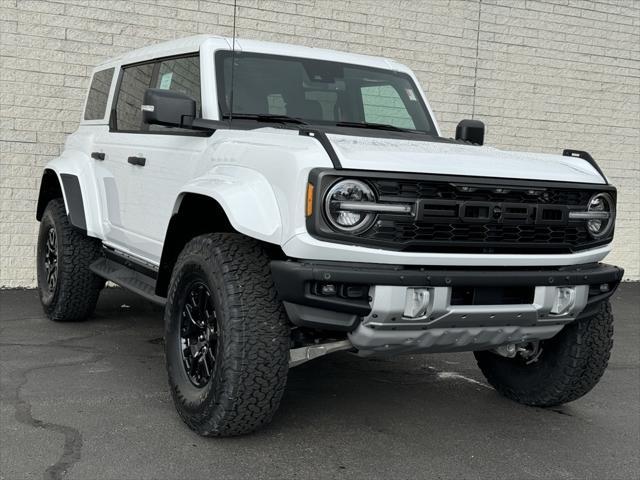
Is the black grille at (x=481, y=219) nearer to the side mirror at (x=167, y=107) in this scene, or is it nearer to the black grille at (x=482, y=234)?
the black grille at (x=482, y=234)

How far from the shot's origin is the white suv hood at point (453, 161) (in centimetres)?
323

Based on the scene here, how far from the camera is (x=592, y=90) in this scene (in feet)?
33.3

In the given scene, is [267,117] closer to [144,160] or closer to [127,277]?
[144,160]

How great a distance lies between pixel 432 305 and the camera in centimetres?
324

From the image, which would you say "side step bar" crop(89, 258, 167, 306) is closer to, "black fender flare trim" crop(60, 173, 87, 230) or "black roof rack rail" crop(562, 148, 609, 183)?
"black fender flare trim" crop(60, 173, 87, 230)

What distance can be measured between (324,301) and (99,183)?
2.80 m

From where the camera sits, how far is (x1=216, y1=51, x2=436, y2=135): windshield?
4395 millimetres

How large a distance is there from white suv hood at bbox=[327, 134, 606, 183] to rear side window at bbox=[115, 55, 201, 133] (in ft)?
4.35

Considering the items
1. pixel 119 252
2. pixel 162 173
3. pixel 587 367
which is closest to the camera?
pixel 587 367

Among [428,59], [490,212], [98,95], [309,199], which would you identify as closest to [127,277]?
[98,95]

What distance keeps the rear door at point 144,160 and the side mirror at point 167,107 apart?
18 centimetres

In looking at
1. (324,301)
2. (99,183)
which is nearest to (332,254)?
(324,301)

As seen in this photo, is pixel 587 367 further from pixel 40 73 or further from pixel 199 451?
pixel 40 73

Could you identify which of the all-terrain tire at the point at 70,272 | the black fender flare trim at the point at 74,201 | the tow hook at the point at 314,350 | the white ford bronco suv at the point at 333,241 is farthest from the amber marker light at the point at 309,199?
the all-terrain tire at the point at 70,272
